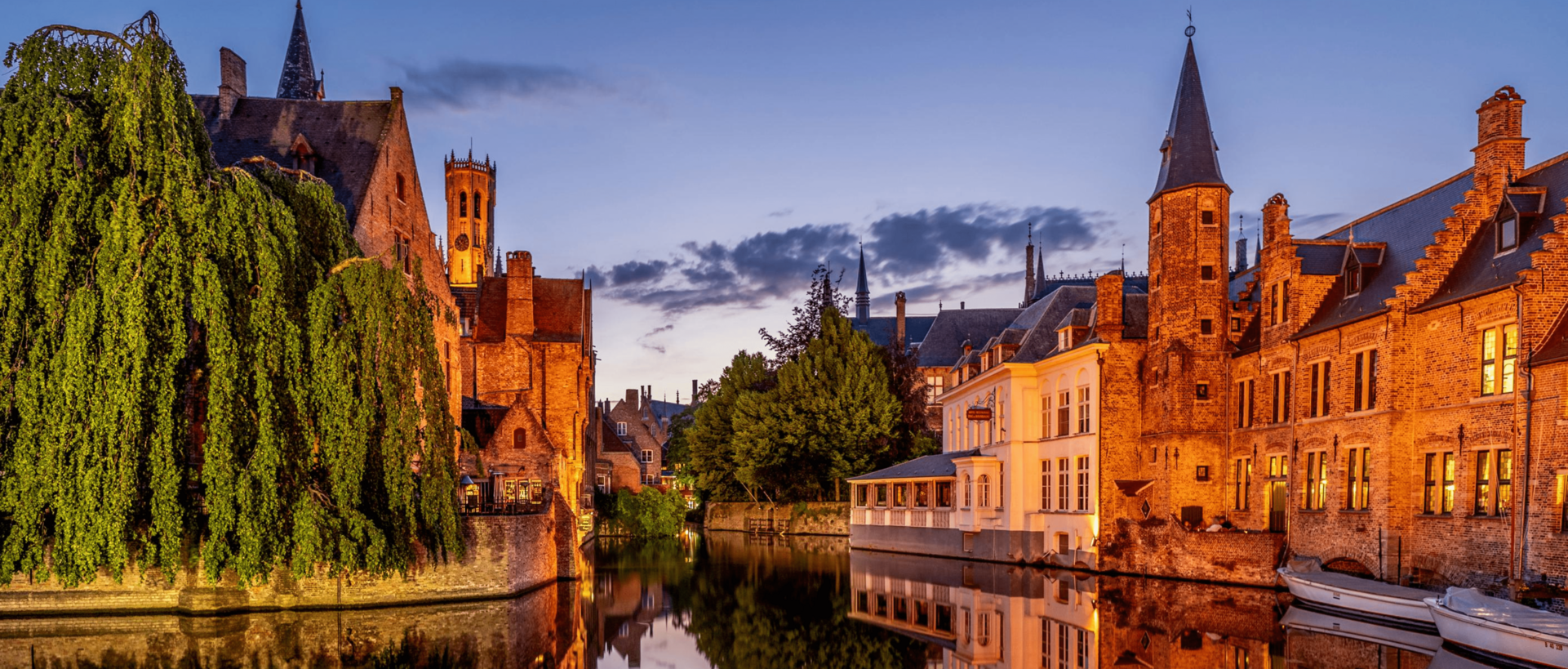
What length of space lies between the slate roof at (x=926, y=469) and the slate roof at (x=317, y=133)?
19.7 meters

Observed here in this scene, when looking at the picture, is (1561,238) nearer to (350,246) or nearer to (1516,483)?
(1516,483)

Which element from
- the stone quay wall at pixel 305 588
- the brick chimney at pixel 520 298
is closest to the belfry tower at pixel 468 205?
the brick chimney at pixel 520 298

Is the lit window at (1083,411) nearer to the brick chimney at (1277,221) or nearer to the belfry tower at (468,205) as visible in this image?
the brick chimney at (1277,221)

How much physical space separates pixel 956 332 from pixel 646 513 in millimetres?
26282

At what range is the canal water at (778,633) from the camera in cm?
1598

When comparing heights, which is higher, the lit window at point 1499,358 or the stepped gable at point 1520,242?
the stepped gable at point 1520,242

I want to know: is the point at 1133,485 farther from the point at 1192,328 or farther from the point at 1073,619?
the point at 1073,619

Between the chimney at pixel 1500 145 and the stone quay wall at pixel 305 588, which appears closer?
the stone quay wall at pixel 305 588

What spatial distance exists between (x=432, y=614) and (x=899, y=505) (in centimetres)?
2389

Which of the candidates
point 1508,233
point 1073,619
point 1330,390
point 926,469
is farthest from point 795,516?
point 1508,233

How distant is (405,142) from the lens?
3350cm

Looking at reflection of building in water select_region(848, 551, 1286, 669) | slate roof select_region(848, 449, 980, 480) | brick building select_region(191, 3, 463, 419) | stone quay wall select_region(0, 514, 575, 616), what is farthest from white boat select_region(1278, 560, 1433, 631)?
brick building select_region(191, 3, 463, 419)

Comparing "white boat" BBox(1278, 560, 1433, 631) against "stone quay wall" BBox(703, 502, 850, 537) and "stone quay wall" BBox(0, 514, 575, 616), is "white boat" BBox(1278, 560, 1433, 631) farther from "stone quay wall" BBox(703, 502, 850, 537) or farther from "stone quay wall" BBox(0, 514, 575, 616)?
"stone quay wall" BBox(703, 502, 850, 537)

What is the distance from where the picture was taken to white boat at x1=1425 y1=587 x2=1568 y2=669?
15094 mm
